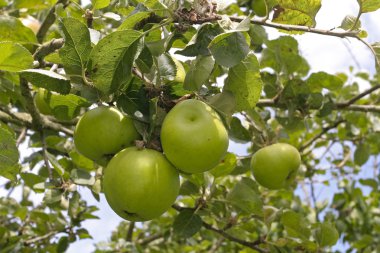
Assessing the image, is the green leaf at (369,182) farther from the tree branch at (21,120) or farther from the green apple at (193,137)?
the green apple at (193,137)

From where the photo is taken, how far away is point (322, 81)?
2.12m

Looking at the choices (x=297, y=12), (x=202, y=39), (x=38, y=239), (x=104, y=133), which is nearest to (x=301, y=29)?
(x=297, y=12)

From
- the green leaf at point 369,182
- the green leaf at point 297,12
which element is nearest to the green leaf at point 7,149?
the green leaf at point 297,12

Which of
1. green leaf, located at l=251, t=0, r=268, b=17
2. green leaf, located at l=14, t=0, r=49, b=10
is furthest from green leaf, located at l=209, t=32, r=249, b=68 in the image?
green leaf, located at l=251, t=0, r=268, b=17

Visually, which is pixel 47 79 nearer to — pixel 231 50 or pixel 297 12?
pixel 231 50

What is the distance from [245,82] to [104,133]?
337 mm

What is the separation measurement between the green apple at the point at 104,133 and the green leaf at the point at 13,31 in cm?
52

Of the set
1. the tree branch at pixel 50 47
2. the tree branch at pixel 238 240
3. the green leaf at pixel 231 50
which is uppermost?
the green leaf at pixel 231 50

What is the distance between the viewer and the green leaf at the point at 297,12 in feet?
3.70

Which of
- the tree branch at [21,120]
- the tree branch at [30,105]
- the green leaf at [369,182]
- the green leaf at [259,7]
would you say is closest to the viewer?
the tree branch at [30,105]

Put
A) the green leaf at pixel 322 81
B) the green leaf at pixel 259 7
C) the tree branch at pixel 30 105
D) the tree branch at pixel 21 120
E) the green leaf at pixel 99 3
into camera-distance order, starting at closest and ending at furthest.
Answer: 1. the green leaf at pixel 99 3
2. the tree branch at pixel 30 105
3. the tree branch at pixel 21 120
4. the green leaf at pixel 322 81
5. the green leaf at pixel 259 7

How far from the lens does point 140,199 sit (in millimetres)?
961

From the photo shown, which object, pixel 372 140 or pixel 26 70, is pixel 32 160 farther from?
pixel 372 140

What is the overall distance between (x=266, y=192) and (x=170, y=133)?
8.20 ft
